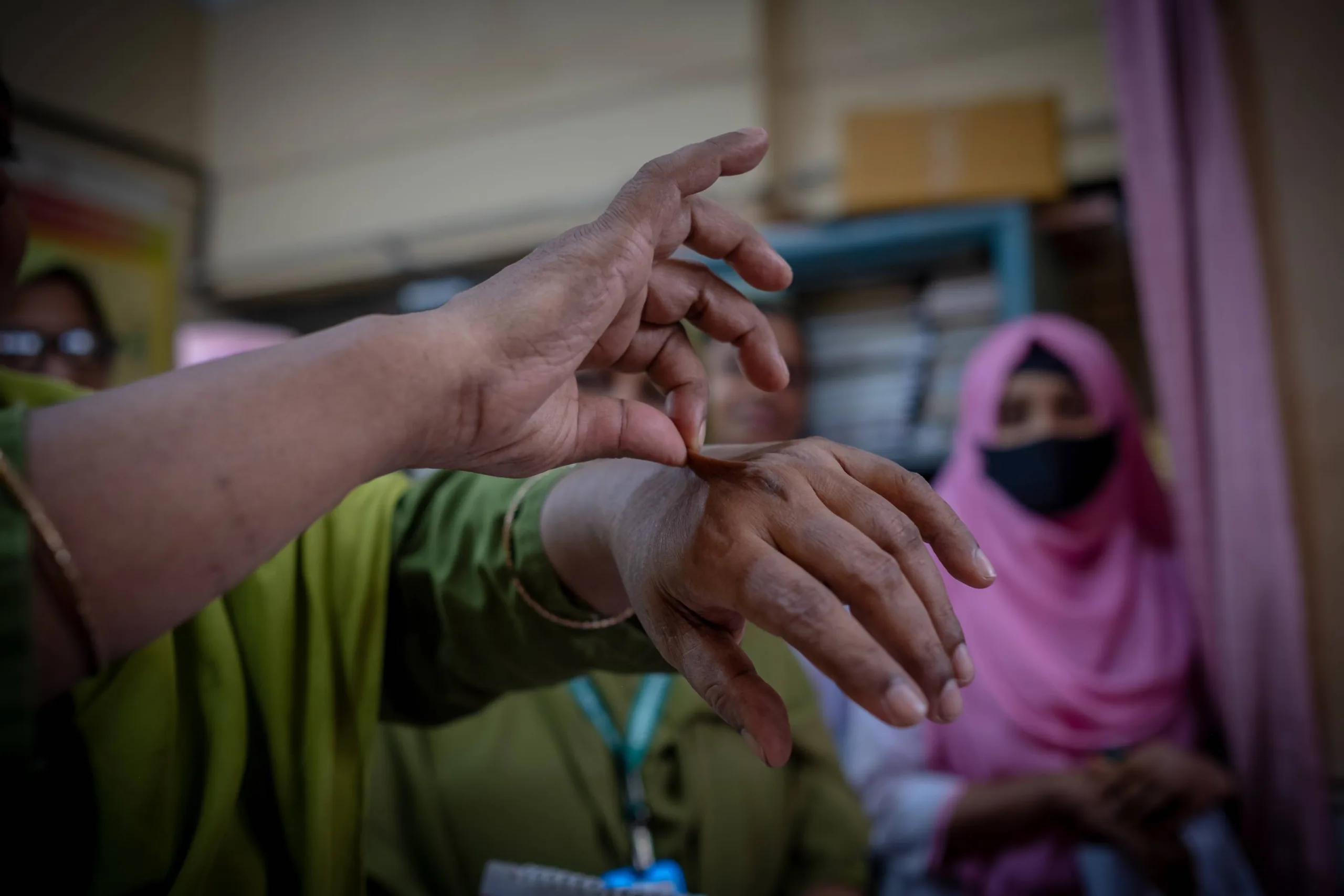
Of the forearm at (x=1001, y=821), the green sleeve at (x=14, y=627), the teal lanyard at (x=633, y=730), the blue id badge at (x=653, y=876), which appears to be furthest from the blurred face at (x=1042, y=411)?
the green sleeve at (x=14, y=627)

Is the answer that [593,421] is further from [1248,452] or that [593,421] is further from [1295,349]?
[1295,349]

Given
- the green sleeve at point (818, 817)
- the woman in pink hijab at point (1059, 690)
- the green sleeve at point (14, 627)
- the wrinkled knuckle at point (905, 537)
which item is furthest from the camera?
the woman in pink hijab at point (1059, 690)

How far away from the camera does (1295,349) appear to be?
1.50 metres

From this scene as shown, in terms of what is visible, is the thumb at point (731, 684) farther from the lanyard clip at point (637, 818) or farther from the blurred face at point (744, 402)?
the blurred face at point (744, 402)

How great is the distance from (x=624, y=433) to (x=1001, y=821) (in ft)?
3.83

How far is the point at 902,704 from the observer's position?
1.24 ft

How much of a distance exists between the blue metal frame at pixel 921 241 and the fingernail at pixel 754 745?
154 cm

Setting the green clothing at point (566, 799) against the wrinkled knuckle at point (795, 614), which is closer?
the wrinkled knuckle at point (795, 614)

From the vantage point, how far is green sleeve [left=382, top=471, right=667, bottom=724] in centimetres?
66

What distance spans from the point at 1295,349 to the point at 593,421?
146 cm

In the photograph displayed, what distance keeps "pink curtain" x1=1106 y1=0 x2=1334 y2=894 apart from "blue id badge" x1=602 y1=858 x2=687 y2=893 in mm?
1137

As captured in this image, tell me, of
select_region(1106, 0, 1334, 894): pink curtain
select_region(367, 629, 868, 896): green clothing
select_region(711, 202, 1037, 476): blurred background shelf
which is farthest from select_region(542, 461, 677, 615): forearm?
select_region(711, 202, 1037, 476): blurred background shelf

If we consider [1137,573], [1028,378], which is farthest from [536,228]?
[1137,573]

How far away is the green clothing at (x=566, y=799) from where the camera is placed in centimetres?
88
